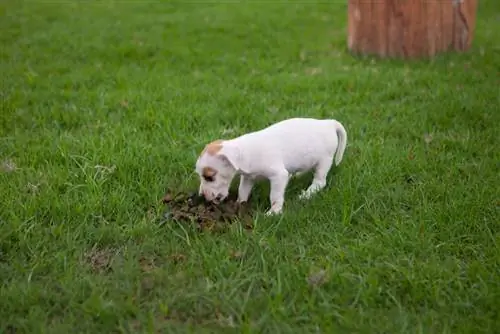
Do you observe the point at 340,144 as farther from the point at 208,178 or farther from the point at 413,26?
the point at 413,26

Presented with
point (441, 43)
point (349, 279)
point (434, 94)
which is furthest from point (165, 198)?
point (441, 43)

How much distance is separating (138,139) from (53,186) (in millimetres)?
912

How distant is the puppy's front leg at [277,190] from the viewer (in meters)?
3.26

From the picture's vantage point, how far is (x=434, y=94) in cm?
541

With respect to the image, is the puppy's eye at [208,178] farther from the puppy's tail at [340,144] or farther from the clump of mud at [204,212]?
the puppy's tail at [340,144]

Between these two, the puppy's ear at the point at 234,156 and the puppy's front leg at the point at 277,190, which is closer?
the puppy's ear at the point at 234,156

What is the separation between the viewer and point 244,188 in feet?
11.3

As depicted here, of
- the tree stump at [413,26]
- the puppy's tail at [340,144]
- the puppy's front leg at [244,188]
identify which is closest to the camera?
the puppy's front leg at [244,188]

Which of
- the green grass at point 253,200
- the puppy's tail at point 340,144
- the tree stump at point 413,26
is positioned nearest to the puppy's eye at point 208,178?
the green grass at point 253,200

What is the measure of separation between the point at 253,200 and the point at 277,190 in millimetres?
295

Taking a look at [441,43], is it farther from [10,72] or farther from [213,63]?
[10,72]

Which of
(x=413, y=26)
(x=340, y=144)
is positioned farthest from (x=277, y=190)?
(x=413, y=26)

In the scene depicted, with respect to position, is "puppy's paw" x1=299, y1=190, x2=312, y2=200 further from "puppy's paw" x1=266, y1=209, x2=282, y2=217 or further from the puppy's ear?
the puppy's ear

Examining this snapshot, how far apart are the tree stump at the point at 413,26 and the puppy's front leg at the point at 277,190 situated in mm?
4328
